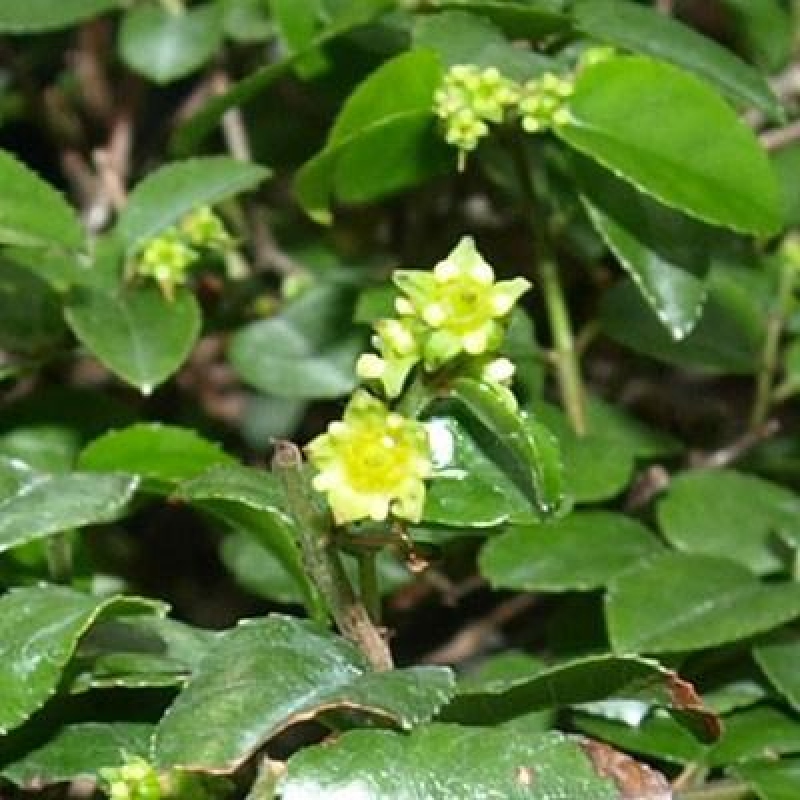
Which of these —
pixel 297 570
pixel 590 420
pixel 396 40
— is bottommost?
pixel 590 420

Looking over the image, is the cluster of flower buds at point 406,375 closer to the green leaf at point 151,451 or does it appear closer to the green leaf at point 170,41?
the green leaf at point 151,451

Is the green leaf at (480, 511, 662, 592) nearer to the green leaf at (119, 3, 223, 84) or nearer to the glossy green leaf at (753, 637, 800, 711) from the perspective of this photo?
the glossy green leaf at (753, 637, 800, 711)

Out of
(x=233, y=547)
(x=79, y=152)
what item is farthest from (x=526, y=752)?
(x=79, y=152)

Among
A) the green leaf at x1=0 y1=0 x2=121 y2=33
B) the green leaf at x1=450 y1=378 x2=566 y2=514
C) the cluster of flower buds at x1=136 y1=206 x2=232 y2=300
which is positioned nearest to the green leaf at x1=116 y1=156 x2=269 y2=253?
the cluster of flower buds at x1=136 y1=206 x2=232 y2=300

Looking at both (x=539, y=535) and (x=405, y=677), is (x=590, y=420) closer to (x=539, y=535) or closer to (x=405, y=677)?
(x=539, y=535)

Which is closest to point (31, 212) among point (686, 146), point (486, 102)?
point (486, 102)

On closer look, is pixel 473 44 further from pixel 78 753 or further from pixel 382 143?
pixel 78 753
